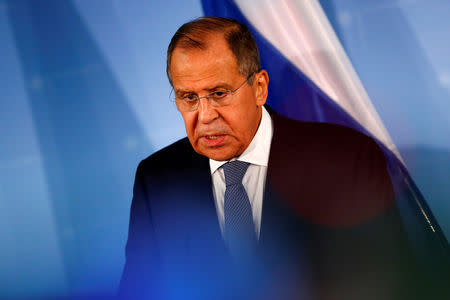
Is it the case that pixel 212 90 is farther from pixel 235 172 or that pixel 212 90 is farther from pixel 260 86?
pixel 235 172

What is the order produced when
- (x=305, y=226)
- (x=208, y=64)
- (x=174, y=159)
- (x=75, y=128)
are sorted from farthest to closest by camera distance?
(x=75, y=128), (x=174, y=159), (x=305, y=226), (x=208, y=64)

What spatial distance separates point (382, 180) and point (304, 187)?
0.28 m

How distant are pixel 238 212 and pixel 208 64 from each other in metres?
0.57

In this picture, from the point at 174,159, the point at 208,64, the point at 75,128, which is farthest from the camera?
the point at 75,128

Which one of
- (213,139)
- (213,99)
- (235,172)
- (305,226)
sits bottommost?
(305,226)

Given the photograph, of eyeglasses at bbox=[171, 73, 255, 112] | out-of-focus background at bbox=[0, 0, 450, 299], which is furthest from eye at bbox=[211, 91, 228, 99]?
out-of-focus background at bbox=[0, 0, 450, 299]

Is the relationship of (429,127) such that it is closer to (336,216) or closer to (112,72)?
(336,216)

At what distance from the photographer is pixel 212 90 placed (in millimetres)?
1650

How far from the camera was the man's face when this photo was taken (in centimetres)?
164

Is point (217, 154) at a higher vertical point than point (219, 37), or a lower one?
lower

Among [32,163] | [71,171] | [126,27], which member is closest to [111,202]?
[71,171]

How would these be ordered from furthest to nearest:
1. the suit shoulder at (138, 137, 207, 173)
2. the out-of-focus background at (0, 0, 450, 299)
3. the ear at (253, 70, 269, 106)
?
the out-of-focus background at (0, 0, 450, 299), the suit shoulder at (138, 137, 207, 173), the ear at (253, 70, 269, 106)

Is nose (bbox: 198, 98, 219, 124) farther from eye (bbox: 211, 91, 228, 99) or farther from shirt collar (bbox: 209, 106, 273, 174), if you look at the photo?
shirt collar (bbox: 209, 106, 273, 174)

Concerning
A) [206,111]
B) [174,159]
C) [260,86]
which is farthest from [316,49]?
[174,159]
